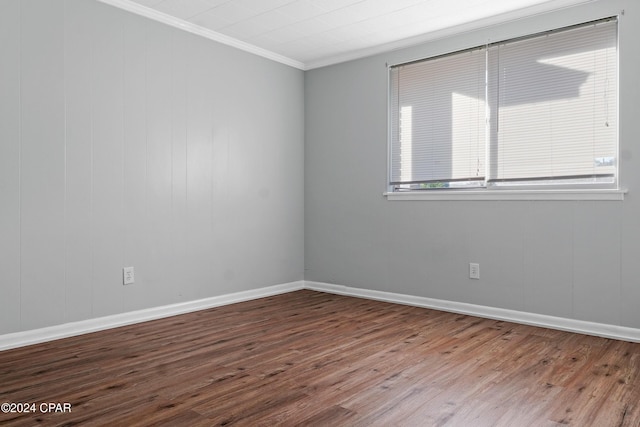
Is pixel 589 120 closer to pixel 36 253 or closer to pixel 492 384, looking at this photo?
pixel 492 384

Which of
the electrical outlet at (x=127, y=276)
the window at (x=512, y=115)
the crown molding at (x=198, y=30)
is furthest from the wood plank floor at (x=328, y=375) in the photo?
the crown molding at (x=198, y=30)

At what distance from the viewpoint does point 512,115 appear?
3.55 metres

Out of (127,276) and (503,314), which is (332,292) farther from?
(127,276)

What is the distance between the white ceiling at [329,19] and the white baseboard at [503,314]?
2.23 metres

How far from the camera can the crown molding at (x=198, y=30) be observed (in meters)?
3.35

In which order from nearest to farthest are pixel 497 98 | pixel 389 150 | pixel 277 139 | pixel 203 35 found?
1. pixel 497 98
2. pixel 203 35
3. pixel 389 150
4. pixel 277 139

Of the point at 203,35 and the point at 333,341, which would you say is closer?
the point at 333,341

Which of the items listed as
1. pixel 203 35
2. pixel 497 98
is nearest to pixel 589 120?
pixel 497 98

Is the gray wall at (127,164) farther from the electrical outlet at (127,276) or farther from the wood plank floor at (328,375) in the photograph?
the wood plank floor at (328,375)

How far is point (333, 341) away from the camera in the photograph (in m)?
2.99

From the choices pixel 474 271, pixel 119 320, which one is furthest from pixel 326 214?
pixel 119 320

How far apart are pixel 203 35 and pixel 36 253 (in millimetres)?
2152

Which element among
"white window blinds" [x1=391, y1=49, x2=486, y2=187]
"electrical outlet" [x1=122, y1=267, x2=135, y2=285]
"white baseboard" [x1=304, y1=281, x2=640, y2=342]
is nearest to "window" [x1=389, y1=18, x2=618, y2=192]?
"white window blinds" [x1=391, y1=49, x2=486, y2=187]

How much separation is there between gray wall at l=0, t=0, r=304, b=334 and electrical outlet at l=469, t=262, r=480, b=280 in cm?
185
